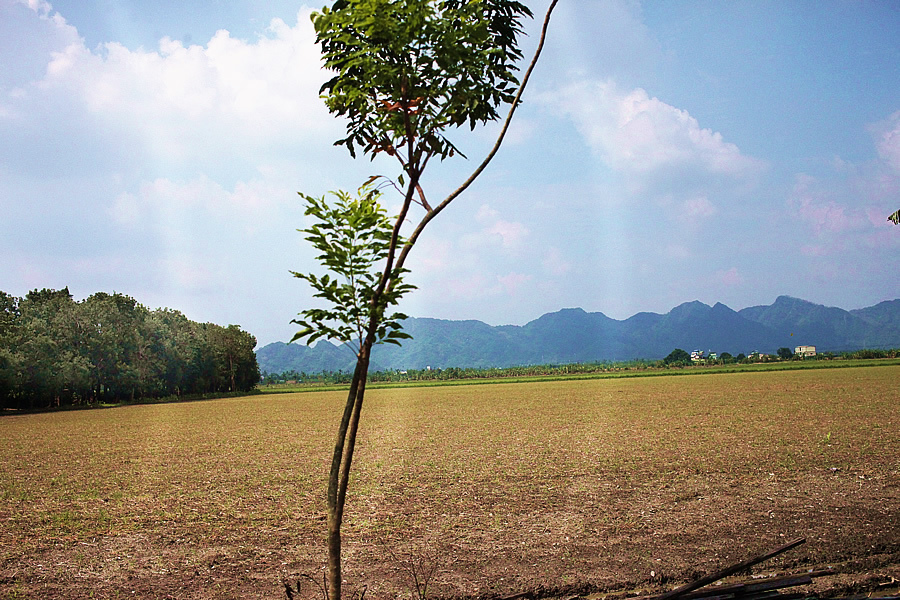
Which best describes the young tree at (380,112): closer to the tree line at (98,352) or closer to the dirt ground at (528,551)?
the dirt ground at (528,551)

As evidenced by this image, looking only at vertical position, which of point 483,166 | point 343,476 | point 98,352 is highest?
point 98,352

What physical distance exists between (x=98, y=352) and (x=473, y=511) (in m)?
53.4

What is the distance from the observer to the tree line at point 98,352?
44875mm

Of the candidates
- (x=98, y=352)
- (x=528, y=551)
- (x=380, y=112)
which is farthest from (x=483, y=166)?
(x=98, y=352)

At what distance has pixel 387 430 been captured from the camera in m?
20.3

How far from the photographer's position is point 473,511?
8.05 m

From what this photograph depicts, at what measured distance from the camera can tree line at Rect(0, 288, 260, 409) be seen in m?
44.9

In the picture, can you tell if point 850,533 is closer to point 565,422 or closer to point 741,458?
point 741,458

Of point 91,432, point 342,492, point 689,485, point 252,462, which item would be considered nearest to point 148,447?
point 252,462

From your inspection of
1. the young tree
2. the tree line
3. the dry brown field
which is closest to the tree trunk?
the young tree

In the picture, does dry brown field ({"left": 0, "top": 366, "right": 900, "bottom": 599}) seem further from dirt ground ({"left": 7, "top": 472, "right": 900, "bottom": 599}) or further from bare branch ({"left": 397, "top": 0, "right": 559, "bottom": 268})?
bare branch ({"left": 397, "top": 0, "right": 559, "bottom": 268})

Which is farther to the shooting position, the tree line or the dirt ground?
the tree line

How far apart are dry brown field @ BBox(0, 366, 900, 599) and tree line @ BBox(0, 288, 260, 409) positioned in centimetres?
3345

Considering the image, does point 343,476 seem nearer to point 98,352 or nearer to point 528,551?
point 528,551
